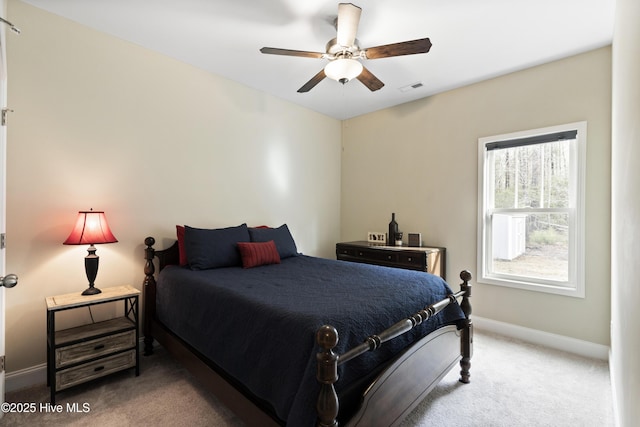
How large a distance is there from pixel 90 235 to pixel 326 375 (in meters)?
2.14

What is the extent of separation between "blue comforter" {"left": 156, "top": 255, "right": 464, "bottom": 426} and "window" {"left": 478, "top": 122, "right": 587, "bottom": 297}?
1.47 meters

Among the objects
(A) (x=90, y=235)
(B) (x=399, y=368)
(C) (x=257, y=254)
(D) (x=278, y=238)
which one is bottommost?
(B) (x=399, y=368)

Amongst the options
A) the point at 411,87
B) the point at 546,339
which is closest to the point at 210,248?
the point at 411,87

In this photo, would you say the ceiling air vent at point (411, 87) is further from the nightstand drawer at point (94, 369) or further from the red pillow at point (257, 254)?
the nightstand drawer at point (94, 369)

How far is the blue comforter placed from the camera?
4.59 ft

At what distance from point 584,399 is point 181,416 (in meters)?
2.76

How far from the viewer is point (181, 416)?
191cm

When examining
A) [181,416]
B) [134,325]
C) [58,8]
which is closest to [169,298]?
[134,325]

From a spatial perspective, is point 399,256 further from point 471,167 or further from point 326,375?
point 326,375

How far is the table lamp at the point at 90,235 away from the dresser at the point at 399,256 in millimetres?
2764

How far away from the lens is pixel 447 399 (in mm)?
2111

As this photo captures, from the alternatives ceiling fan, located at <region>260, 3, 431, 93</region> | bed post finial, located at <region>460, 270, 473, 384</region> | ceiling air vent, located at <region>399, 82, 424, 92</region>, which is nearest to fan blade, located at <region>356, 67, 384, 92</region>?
ceiling fan, located at <region>260, 3, 431, 93</region>

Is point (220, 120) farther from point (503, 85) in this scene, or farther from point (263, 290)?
point (503, 85)

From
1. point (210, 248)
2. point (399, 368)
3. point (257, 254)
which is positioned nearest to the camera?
point (399, 368)
